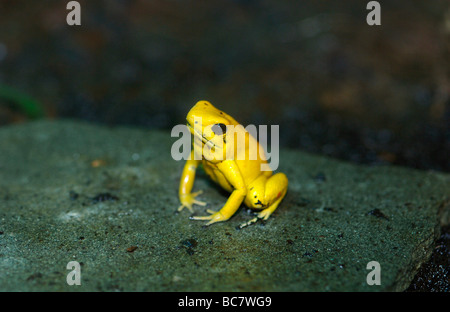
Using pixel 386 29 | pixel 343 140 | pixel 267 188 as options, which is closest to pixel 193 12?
pixel 386 29

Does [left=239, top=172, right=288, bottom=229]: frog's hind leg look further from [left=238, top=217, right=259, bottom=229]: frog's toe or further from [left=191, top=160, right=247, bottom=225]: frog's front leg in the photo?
[left=191, top=160, right=247, bottom=225]: frog's front leg

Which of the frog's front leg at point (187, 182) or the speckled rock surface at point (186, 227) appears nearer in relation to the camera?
the speckled rock surface at point (186, 227)

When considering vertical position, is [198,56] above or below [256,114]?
above

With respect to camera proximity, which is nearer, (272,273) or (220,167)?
(272,273)

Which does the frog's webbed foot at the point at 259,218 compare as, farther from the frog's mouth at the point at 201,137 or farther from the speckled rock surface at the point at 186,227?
the frog's mouth at the point at 201,137

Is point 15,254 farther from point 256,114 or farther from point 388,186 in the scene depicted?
point 256,114

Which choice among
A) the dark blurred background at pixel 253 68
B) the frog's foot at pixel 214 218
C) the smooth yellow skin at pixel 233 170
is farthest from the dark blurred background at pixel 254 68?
the frog's foot at pixel 214 218
